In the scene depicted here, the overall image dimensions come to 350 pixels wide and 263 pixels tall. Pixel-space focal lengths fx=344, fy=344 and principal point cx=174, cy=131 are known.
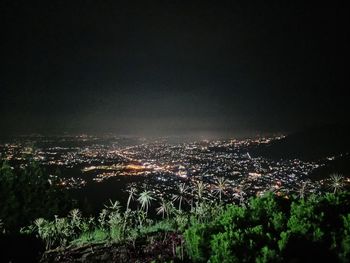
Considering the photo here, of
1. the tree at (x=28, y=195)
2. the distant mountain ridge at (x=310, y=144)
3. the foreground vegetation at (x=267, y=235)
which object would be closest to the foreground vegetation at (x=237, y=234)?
Result: the foreground vegetation at (x=267, y=235)

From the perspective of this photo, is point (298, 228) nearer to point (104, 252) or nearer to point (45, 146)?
point (104, 252)

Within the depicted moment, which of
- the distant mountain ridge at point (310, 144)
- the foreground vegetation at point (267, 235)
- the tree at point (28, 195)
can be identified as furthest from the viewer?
the distant mountain ridge at point (310, 144)

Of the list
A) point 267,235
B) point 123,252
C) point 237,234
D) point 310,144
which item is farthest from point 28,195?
point 310,144

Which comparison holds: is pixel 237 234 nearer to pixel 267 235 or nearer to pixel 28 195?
pixel 267 235

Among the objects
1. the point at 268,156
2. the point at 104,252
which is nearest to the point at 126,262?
the point at 104,252

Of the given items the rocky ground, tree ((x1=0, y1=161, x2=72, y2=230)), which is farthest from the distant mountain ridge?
the rocky ground

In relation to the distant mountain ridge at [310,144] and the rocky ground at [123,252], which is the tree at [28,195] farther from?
the distant mountain ridge at [310,144]

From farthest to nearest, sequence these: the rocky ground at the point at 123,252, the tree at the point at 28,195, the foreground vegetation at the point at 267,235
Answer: the tree at the point at 28,195
the rocky ground at the point at 123,252
the foreground vegetation at the point at 267,235

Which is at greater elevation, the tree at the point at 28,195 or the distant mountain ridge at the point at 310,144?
the distant mountain ridge at the point at 310,144

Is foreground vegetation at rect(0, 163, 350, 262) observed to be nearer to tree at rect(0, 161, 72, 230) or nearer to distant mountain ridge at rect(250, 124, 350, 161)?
tree at rect(0, 161, 72, 230)

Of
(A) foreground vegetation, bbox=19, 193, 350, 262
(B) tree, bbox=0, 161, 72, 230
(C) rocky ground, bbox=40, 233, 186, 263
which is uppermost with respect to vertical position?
(A) foreground vegetation, bbox=19, 193, 350, 262
